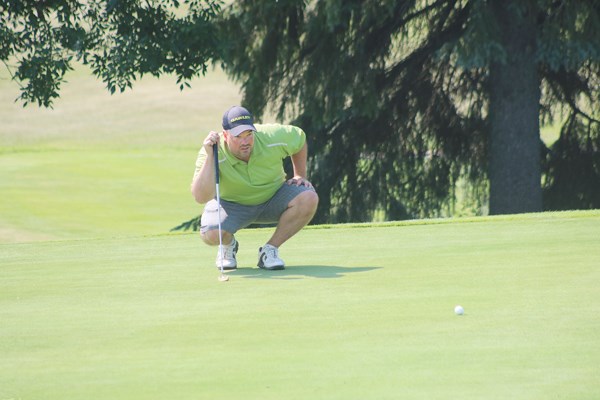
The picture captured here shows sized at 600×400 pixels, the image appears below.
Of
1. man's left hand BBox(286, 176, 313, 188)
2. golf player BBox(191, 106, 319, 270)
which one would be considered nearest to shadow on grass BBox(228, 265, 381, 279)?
golf player BBox(191, 106, 319, 270)

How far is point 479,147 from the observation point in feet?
62.0

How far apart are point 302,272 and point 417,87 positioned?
1145cm

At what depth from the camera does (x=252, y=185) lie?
801 cm

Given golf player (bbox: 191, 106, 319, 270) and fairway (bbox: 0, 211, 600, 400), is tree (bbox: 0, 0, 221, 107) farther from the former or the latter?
golf player (bbox: 191, 106, 319, 270)

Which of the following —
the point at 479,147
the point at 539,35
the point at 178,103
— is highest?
the point at 178,103

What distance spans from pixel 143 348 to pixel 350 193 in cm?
1425

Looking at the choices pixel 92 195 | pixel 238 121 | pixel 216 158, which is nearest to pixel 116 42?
pixel 216 158

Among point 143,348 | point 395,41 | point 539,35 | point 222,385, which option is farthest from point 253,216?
point 395,41

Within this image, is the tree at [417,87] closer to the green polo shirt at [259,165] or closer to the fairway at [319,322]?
the fairway at [319,322]

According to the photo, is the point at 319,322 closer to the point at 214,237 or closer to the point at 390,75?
the point at 214,237

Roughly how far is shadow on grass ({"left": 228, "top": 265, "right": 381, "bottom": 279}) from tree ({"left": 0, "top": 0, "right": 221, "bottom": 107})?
27.6 feet

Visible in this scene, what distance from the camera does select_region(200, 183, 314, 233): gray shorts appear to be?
8031 millimetres

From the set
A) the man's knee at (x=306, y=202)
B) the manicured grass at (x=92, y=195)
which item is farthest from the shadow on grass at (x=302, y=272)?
the manicured grass at (x=92, y=195)

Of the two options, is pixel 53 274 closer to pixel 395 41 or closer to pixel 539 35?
pixel 539 35
